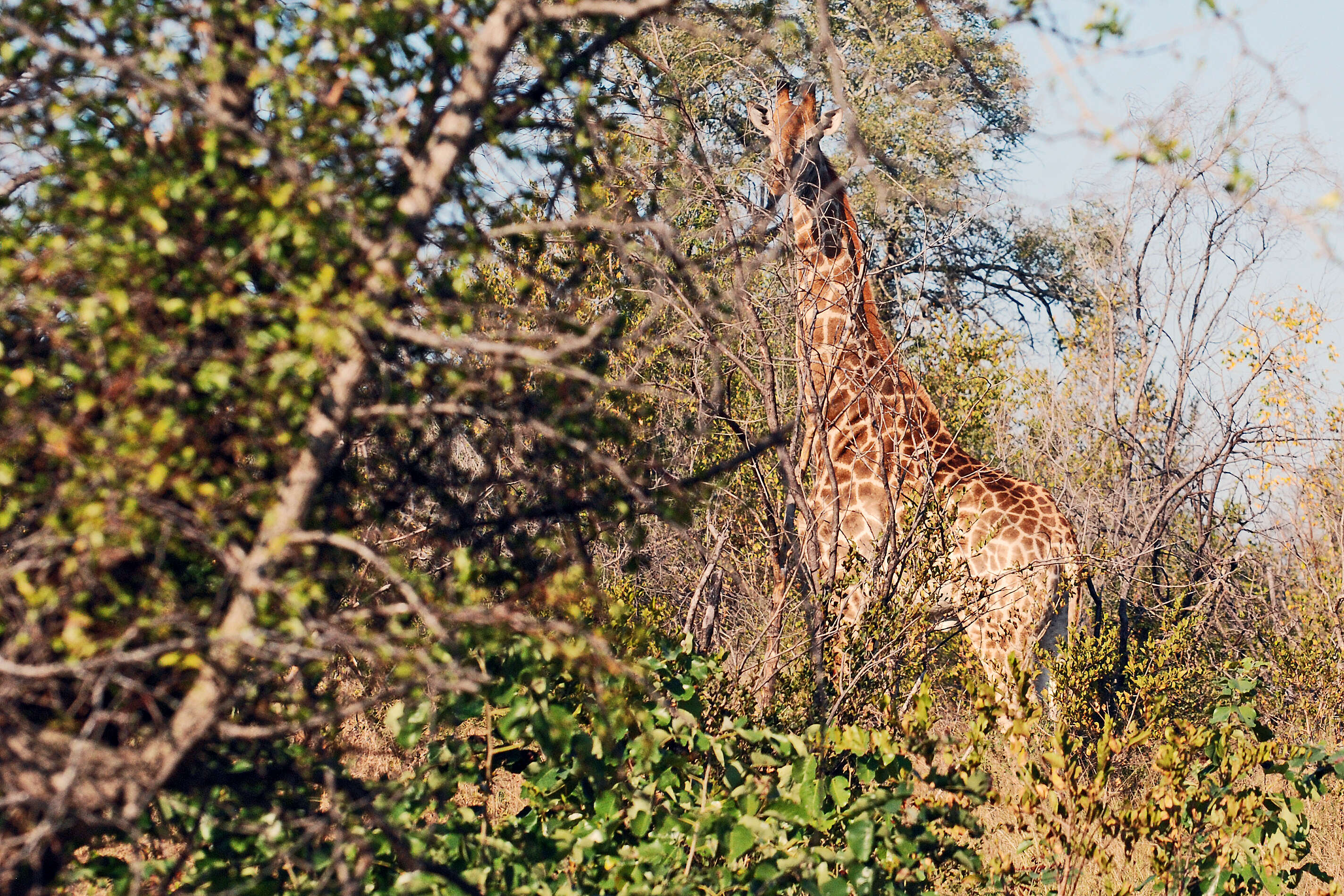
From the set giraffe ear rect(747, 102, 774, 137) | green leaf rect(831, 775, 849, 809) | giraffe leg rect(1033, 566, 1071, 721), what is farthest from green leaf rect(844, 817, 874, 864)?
giraffe ear rect(747, 102, 774, 137)

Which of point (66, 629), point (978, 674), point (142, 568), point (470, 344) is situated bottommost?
point (66, 629)

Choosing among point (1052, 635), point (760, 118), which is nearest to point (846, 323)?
point (760, 118)

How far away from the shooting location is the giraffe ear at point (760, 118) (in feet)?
22.2

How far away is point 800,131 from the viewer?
7102 millimetres

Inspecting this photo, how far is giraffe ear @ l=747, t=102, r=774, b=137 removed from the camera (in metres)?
6.77

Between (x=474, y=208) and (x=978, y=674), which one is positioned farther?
(x=978, y=674)

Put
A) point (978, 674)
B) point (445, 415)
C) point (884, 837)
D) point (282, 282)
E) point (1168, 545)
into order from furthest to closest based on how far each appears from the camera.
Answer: point (1168, 545) → point (978, 674) → point (884, 837) → point (445, 415) → point (282, 282)

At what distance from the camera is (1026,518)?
6.85m

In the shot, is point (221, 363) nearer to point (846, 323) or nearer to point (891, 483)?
point (846, 323)

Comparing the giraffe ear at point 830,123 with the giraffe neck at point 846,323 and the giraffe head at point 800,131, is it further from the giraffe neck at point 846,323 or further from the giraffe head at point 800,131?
the giraffe neck at point 846,323

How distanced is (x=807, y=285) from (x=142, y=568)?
5197 millimetres

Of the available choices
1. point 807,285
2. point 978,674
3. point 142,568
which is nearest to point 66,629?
point 142,568

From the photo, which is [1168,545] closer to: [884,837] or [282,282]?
A: [884,837]

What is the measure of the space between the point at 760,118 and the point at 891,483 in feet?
7.18
